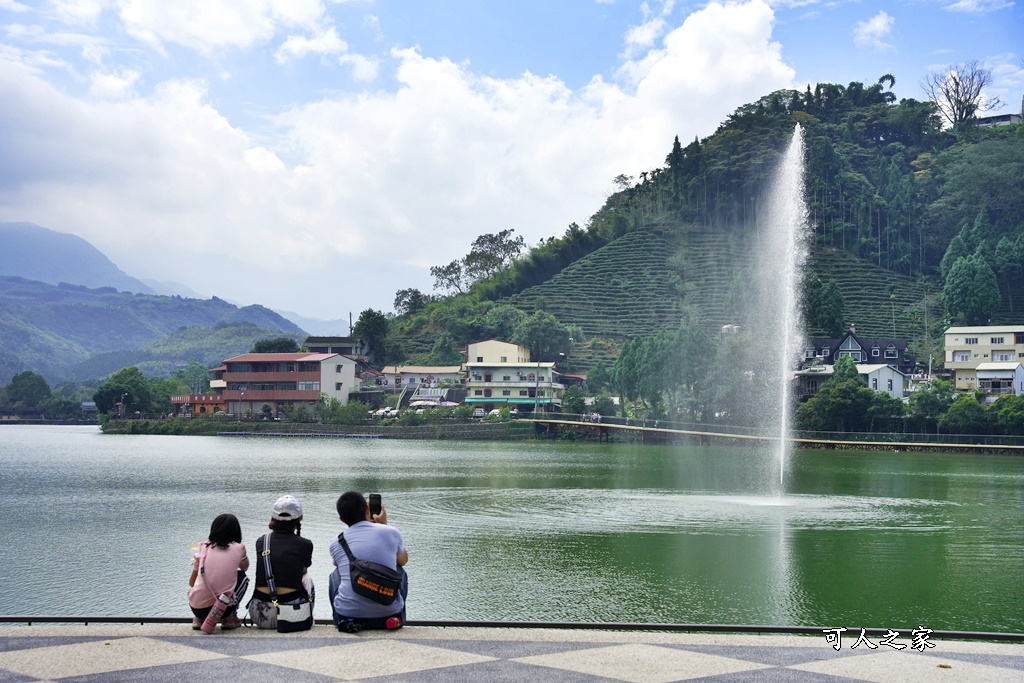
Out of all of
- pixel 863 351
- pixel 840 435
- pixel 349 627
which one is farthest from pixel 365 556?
pixel 863 351

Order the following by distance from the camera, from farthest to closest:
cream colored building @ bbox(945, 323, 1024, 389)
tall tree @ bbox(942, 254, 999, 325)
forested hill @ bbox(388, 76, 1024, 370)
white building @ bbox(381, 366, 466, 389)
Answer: forested hill @ bbox(388, 76, 1024, 370) → white building @ bbox(381, 366, 466, 389) → tall tree @ bbox(942, 254, 999, 325) → cream colored building @ bbox(945, 323, 1024, 389)

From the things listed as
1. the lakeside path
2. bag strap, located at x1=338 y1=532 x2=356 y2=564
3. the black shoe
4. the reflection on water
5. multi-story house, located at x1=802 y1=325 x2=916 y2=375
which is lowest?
the reflection on water

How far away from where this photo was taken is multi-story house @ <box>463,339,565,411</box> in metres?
114

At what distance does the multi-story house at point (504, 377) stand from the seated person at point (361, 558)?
102 metres

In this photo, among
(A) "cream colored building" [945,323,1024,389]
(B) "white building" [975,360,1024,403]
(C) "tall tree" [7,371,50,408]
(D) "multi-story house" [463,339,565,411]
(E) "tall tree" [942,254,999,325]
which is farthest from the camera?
(C) "tall tree" [7,371,50,408]

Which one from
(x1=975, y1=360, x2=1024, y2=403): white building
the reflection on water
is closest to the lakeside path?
the reflection on water

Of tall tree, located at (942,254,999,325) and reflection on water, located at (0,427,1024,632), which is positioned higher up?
tall tree, located at (942,254,999,325)

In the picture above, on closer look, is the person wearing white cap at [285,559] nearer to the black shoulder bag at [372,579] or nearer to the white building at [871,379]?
the black shoulder bag at [372,579]

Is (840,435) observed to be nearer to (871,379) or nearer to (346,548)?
(871,379)

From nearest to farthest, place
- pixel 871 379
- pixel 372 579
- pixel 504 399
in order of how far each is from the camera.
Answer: pixel 372 579
pixel 871 379
pixel 504 399

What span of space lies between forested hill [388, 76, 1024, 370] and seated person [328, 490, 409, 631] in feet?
352

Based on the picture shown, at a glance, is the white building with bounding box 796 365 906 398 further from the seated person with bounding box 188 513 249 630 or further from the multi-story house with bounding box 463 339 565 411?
the seated person with bounding box 188 513 249 630

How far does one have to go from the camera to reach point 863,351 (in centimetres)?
10638

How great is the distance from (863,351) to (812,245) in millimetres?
47373
